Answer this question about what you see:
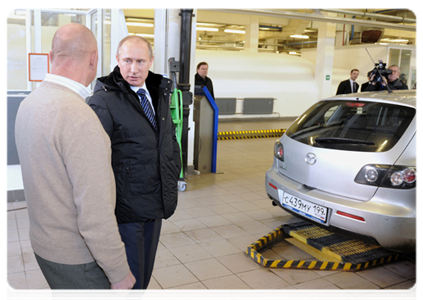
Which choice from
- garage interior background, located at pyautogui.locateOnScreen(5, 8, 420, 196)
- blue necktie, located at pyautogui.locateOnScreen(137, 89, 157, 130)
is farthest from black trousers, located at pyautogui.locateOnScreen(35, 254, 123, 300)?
garage interior background, located at pyautogui.locateOnScreen(5, 8, 420, 196)

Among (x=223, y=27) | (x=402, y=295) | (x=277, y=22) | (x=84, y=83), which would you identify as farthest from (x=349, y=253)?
(x=223, y=27)

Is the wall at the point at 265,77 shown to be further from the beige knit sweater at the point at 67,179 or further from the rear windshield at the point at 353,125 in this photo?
the beige knit sweater at the point at 67,179

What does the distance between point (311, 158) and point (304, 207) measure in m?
0.43

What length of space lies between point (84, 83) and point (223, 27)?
17464 mm

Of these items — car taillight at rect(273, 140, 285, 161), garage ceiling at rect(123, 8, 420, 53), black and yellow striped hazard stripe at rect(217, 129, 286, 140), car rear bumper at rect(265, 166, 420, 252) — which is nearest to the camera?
car rear bumper at rect(265, 166, 420, 252)

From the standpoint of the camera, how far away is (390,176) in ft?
10.2

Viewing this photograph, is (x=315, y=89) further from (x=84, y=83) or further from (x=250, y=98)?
(x=84, y=83)

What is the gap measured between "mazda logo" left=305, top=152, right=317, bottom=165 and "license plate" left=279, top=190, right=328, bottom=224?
0.34 metres

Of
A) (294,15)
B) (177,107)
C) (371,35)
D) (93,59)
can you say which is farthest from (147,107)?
(371,35)

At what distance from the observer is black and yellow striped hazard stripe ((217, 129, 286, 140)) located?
426 inches

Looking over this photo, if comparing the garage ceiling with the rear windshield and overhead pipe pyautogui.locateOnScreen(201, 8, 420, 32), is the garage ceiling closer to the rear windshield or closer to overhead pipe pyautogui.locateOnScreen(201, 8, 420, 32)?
overhead pipe pyautogui.locateOnScreen(201, 8, 420, 32)

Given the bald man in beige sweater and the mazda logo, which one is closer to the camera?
the bald man in beige sweater

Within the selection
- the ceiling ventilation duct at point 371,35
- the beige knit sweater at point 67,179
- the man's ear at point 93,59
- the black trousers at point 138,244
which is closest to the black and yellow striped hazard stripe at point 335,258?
the black trousers at point 138,244

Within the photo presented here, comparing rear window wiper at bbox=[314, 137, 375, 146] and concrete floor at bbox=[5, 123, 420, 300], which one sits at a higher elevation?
rear window wiper at bbox=[314, 137, 375, 146]
